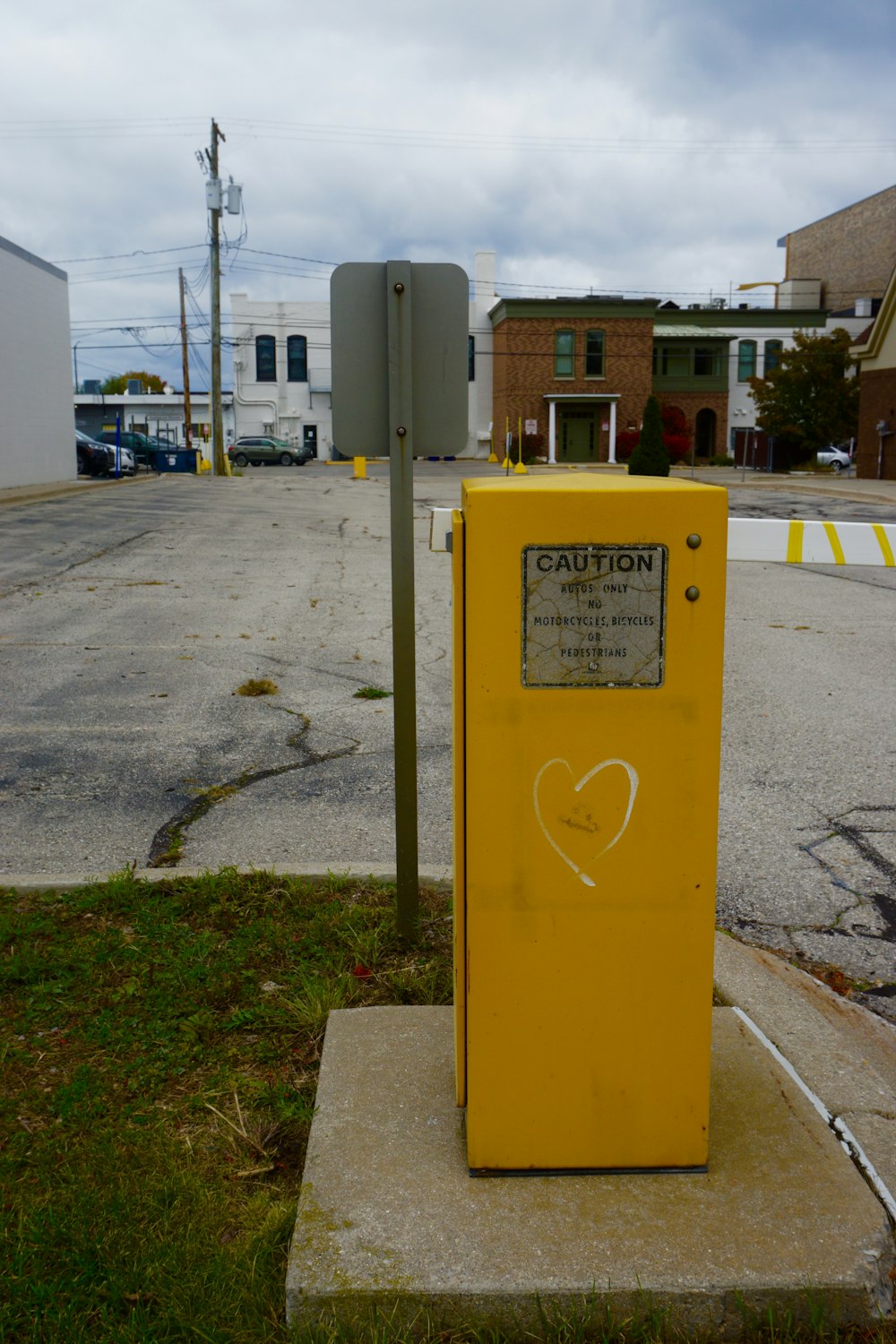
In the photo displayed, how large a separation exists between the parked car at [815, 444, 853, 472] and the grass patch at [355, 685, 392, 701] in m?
50.5

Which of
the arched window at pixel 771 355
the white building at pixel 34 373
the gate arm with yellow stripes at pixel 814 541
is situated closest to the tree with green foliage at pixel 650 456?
the white building at pixel 34 373

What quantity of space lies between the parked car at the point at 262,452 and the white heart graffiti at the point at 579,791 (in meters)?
59.8

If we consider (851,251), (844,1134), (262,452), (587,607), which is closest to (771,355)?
(851,251)

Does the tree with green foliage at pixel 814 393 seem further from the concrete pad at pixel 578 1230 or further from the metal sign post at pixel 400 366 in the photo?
the concrete pad at pixel 578 1230

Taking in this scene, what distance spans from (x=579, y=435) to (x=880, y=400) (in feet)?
63.4

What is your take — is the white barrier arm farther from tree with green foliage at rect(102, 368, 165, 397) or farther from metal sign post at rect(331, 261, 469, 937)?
tree with green foliage at rect(102, 368, 165, 397)

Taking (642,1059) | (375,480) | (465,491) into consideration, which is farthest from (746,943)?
(375,480)

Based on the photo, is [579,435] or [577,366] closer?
[577,366]

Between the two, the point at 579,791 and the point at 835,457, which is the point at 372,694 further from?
the point at 835,457

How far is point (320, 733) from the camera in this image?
704 cm

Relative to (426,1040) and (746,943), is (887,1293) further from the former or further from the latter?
(746,943)

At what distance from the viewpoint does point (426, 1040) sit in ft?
10.6

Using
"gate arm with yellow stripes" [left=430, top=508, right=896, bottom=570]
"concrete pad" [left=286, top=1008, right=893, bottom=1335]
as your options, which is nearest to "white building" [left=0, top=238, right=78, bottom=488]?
"gate arm with yellow stripes" [left=430, top=508, right=896, bottom=570]

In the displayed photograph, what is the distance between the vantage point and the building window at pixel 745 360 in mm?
62250
